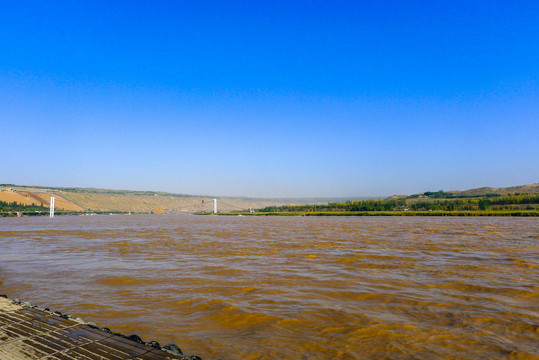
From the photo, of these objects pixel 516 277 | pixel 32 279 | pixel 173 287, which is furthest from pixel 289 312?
pixel 32 279

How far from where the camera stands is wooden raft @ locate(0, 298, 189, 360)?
3.45 meters

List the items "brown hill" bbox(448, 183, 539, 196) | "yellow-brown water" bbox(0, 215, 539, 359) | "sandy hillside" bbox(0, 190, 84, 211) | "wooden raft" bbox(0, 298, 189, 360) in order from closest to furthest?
"wooden raft" bbox(0, 298, 189, 360)
"yellow-brown water" bbox(0, 215, 539, 359)
"brown hill" bbox(448, 183, 539, 196)
"sandy hillside" bbox(0, 190, 84, 211)

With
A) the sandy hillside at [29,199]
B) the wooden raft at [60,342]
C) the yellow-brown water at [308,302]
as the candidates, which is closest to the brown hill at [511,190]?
the yellow-brown water at [308,302]

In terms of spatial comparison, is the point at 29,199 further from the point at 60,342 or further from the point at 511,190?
the point at 511,190

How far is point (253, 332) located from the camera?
16.6ft

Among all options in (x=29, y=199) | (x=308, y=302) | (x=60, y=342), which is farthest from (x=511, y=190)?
(x=29, y=199)

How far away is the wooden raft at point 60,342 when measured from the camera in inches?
136

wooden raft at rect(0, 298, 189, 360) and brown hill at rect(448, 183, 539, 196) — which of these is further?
brown hill at rect(448, 183, 539, 196)

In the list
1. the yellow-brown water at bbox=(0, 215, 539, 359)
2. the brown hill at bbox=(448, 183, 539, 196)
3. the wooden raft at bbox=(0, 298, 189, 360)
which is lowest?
the yellow-brown water at bbox=(0, 215, 539, 359)

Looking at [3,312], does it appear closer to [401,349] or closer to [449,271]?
[401,349]

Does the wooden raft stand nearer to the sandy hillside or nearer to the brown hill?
the brown hill

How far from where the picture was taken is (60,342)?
382 cm

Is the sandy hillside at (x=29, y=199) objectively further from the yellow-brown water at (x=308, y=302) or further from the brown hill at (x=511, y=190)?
the brown hill at (x=511, y=190)

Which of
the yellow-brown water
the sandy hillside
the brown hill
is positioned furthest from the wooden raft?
the sandy hillside
